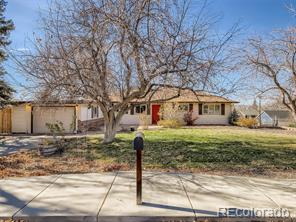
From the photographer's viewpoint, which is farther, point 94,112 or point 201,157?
point 94,112

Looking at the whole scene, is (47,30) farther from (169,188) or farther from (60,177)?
(169,188)

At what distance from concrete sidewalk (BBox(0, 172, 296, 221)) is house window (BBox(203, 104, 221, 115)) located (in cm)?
2339

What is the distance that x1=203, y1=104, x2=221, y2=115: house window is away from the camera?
2989cm

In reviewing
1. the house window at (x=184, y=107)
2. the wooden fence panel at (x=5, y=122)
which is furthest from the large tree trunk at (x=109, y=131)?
the house window at (x=184, y=107)

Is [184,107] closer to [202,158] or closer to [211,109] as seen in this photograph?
[211,109]

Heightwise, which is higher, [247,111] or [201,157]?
[247,111]

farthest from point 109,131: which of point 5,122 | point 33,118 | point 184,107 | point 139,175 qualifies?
point 184,107

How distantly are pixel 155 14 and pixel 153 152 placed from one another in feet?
15.2

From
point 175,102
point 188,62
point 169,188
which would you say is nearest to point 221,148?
point 188,62

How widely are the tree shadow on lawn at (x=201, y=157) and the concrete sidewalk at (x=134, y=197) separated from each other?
1.48 m

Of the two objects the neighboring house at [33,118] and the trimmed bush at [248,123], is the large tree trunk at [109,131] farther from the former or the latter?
the trimmed bush at [248,123]

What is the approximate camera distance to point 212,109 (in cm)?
2997

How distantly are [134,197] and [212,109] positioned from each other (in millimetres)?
25596

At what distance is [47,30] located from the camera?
1080 centimetres
